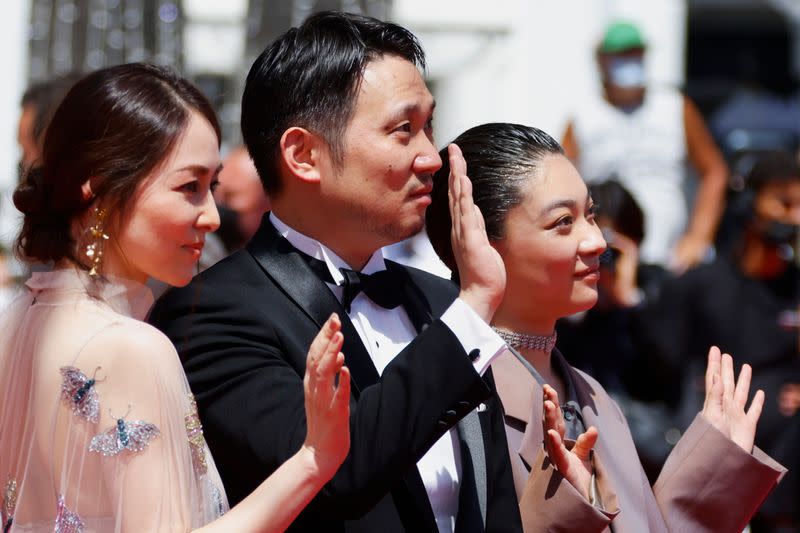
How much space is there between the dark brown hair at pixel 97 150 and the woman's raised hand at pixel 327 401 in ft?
1.82

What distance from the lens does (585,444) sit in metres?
2.98

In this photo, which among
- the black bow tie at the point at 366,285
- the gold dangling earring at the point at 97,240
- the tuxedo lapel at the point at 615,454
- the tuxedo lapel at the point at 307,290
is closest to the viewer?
the gold dangling earring at the point at 97,240

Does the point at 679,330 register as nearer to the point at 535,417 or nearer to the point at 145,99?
the point at 535,417

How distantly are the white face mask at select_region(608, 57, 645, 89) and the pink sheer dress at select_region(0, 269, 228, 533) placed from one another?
4.80 metres

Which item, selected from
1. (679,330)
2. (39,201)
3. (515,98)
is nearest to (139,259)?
(39,201)

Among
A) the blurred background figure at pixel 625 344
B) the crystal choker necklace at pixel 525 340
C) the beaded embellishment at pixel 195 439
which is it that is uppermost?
the beaded embellishment at pixel 195 439

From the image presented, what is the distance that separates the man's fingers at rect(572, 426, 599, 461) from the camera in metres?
2.96

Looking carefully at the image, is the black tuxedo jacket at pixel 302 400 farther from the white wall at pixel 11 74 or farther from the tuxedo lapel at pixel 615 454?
the white wall at pixel 11 74

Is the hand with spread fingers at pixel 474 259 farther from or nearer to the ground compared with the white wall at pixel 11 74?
farther from the ground

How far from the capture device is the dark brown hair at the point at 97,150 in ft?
8.74

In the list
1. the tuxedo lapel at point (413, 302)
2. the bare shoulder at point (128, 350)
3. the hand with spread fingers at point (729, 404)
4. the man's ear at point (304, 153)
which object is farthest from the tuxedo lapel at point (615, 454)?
the bare shoulder at point (128, 350)

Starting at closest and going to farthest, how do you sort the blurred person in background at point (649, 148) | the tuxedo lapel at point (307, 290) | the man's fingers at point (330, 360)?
the man's fingers at point (330, 360)
the tuxedo lapel at point (307, 290)
the blurred person in background at point (649, 148)

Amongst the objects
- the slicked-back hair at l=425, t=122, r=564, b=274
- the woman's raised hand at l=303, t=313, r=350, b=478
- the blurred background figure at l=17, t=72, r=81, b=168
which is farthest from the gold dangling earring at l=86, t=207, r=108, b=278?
the blurred background figure at l=17, t=72, r=81, b=168

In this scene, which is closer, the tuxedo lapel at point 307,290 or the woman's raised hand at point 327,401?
the woman's raised hand at point 327,401
